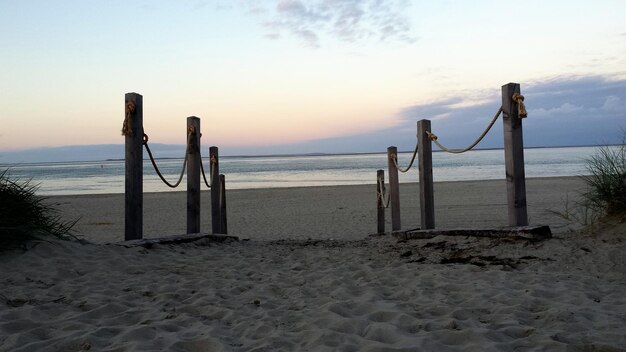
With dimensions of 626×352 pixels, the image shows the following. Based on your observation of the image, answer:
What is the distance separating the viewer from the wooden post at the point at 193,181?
6922mm

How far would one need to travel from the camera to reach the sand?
8.63 ft

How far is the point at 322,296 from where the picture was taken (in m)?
3.65

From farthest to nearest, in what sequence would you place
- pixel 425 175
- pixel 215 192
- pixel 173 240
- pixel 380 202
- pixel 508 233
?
pixel 380 202 → pixel 215 192 → pixel 425 175 → pixel 173 240 → pixel 508 233

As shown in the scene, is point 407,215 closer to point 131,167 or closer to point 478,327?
point 131,167

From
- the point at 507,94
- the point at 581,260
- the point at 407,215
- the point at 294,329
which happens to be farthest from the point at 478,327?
the point at 407,215

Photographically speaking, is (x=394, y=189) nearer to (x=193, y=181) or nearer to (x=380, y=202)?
(x=380, y=202)

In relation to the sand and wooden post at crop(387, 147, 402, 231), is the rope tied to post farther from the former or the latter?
wooden post at crop(387, 147, 402, 231)

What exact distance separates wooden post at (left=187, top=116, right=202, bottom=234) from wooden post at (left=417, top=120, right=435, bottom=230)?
3.36 m

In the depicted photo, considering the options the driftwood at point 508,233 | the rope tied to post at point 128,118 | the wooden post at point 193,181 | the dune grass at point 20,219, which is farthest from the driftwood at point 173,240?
the driftwood at point 508,233

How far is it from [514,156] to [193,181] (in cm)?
448

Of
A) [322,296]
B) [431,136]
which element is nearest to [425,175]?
[431,136]

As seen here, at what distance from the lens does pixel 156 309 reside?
10.7 ft

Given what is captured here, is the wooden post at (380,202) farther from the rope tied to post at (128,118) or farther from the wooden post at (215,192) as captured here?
the rope tied to post at (128,118)

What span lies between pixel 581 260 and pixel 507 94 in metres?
2.09
